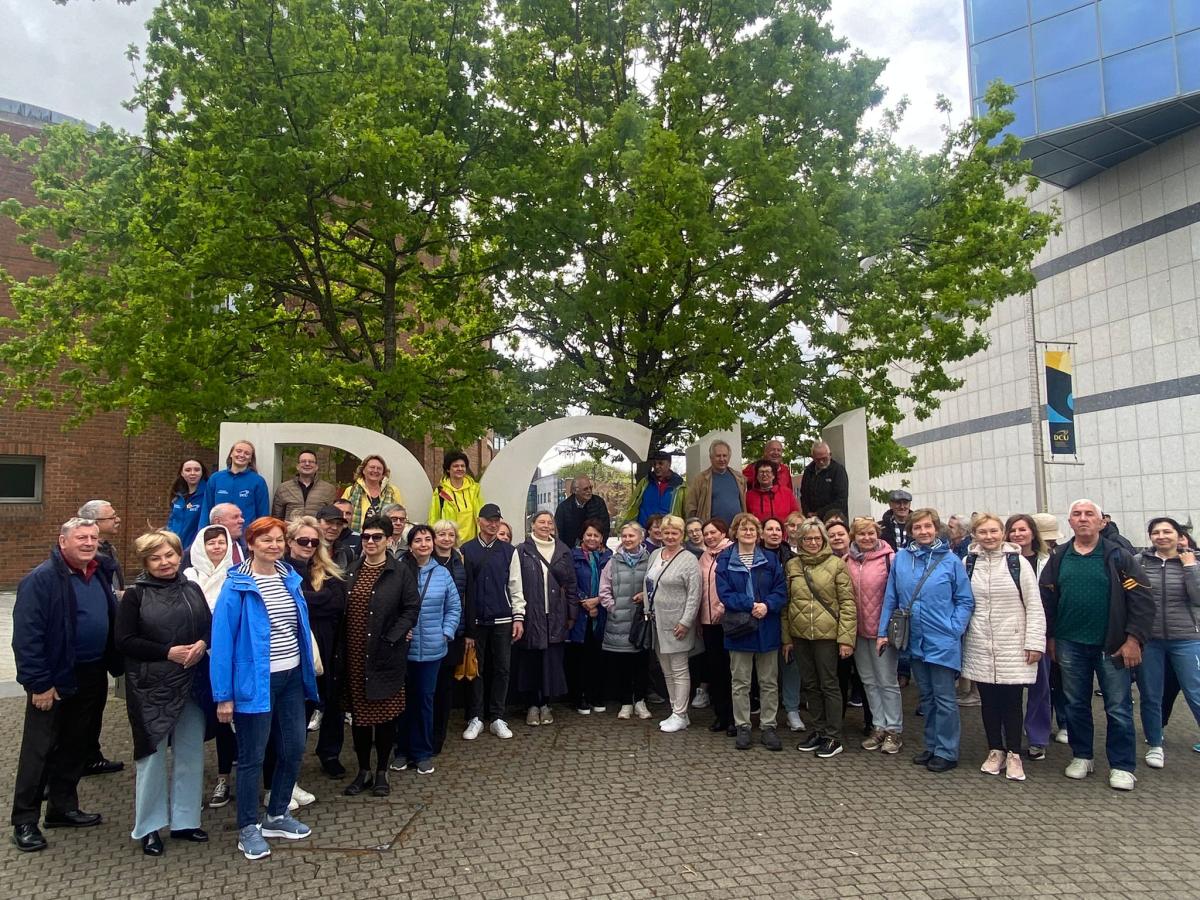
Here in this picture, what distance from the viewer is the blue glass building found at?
807 inches

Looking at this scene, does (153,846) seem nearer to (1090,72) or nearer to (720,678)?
(720,678)

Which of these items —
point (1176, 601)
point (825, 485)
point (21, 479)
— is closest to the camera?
point (1176, 601)

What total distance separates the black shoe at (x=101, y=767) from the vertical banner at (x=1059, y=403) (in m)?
23.0

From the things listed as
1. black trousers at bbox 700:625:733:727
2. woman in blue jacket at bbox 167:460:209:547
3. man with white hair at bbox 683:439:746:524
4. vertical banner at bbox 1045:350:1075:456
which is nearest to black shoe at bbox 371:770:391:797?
black trousers at bbox 700:625:733:727

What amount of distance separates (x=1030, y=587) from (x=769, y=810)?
2.58 metres

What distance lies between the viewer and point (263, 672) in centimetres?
445

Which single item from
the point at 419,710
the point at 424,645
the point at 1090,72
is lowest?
the point at 419,710

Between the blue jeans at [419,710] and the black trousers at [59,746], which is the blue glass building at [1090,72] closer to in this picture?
the blue jeans at [419,710]

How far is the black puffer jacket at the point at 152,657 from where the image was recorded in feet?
14.4

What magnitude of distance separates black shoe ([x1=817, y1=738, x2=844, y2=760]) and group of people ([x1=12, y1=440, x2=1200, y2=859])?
18 millimetres

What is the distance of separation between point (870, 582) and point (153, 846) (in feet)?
17.7

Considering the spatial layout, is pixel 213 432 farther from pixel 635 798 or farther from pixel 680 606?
pixel 635 798

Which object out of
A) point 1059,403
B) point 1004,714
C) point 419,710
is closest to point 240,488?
point 419,710

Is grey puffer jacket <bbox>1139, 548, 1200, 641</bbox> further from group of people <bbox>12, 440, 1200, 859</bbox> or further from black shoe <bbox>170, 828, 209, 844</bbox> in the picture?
black shoe <bbox>170, 828, 209, 844</bbox>
